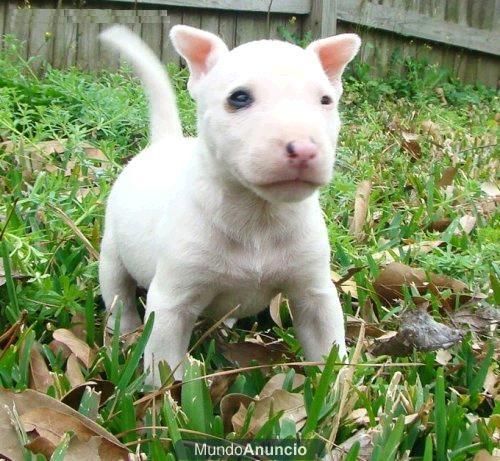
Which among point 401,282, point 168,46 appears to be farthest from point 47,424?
point 168,46

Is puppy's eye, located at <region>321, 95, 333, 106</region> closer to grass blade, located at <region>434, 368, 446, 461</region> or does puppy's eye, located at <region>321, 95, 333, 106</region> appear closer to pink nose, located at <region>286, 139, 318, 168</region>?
pink nose, located at <region>286, 139, 318, 168</region>

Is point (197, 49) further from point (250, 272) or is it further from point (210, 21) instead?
point (210, 21)

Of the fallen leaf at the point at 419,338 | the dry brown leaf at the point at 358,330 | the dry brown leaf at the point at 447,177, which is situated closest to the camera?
the fallen leaf at the point at 419,338

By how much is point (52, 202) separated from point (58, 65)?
11.7ft

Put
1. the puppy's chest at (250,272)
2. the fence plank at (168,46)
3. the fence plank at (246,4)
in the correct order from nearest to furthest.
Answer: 1. the puppy's chest at (250,272)
2. the fence plank at (168,46)
3. the fence plank at (246,4)

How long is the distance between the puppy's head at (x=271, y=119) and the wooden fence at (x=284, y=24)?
3959mm

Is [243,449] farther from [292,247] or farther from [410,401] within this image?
[292,247]

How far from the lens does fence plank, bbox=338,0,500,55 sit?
905 centimetres

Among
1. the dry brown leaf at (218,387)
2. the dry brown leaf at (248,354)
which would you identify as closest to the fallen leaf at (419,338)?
the dry brown leaf at (248,354)

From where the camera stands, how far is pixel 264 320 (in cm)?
325

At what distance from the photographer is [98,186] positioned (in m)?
4.15

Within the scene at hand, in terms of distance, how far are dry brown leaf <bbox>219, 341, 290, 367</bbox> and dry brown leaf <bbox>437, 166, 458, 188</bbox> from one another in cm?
224

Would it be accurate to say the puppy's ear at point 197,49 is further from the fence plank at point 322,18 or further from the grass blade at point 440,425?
the fence plank at point 322,18

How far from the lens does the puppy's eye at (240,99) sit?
2345 millimetres
